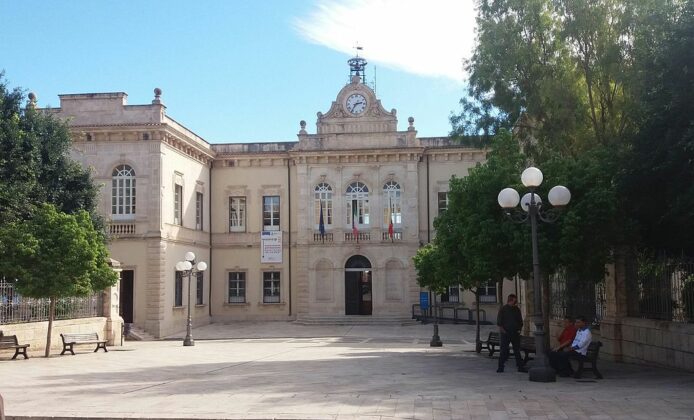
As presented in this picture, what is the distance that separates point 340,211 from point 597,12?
808 inches

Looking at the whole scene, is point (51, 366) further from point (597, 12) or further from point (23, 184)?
point (597, 12)

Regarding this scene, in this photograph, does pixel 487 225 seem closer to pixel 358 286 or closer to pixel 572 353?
pixel 572 353

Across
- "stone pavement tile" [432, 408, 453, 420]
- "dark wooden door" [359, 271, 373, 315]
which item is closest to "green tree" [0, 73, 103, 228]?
"dark wooden door" [359, 271, 373, 315]

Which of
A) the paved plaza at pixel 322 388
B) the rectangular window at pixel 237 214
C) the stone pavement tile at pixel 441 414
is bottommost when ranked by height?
the paved plaza at pixel 322 388

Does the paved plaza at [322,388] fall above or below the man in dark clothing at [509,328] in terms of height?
below

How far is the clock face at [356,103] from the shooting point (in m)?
38.8

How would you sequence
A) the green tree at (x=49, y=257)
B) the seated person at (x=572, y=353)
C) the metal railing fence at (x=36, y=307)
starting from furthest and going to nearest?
the metal railing fence at (x=36, y=307) < the green tree at (x=49, y=257) < the seated person at (x=572, y=353)

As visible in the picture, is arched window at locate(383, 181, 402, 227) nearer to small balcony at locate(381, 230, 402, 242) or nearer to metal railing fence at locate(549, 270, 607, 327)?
small balcony at locate(381, 230, 402, 242)

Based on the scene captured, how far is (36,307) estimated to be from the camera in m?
21.4

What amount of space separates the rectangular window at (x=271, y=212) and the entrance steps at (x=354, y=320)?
5.17m

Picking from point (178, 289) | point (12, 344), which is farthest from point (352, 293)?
point (12, 344)

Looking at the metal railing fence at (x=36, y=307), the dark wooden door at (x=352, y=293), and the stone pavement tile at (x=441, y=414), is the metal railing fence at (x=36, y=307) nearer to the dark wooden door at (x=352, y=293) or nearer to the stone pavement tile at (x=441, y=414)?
the stone pavement tile at (x=441, y=414)

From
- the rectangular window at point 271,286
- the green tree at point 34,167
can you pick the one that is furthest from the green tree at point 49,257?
the rectangular window at point 271,286

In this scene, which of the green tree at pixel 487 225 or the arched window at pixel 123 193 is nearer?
the green tree at pixel 487 225
